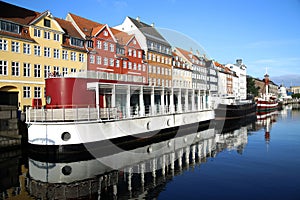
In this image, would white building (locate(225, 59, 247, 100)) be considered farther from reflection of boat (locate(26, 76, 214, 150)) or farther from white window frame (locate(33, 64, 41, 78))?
reflection of boat (locate(26, 76, 214, 150))

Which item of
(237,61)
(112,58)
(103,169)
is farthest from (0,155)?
(237,61)

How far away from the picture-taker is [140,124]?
925 inches

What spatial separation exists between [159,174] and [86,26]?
35.5 meters

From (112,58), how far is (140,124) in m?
23.9

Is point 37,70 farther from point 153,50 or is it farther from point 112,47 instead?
point 153,50

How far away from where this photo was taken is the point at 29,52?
32.9 m

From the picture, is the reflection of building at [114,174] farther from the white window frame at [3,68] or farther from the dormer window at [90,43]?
the dormer window at [90,43]

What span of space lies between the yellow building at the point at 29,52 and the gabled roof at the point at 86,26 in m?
3.48

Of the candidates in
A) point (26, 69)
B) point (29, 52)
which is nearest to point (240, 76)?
point (29, 52)

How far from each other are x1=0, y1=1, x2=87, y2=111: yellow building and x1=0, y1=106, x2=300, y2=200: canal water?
1376 centimetres

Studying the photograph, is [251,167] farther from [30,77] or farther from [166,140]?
[30,77]

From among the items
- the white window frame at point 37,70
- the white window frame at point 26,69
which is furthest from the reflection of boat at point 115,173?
the white window frame at point 37,70

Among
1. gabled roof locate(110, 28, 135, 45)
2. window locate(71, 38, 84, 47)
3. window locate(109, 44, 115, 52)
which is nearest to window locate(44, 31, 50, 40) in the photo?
window locate(71, 38, 84, 47)

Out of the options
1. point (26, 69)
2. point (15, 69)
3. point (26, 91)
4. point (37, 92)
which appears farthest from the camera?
point (37, 92)
